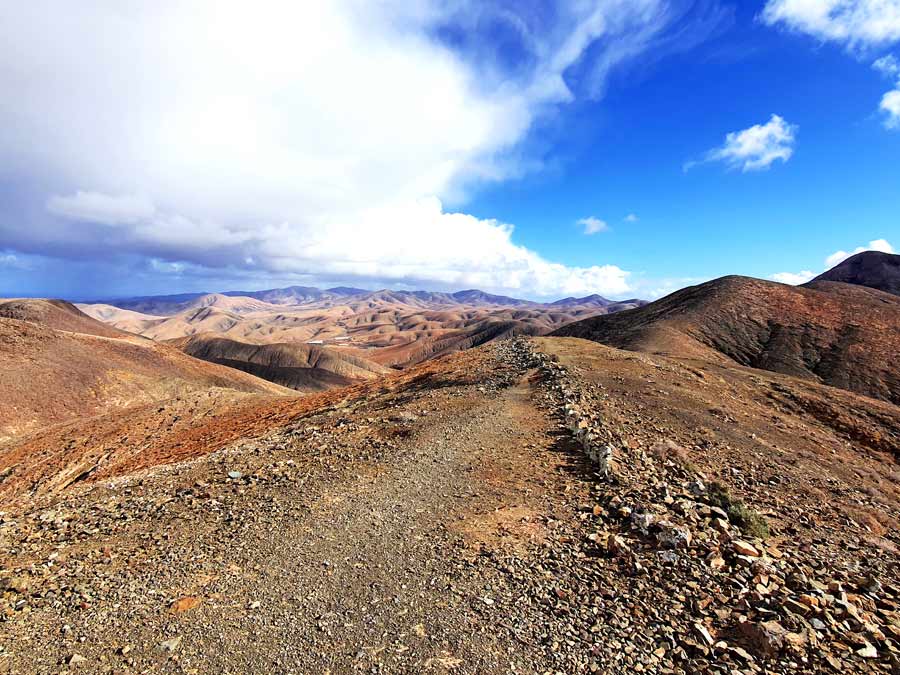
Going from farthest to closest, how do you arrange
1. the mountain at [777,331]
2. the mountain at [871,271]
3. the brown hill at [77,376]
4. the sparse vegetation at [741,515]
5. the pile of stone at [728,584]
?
the mountain at [871,271]
the mountain at [777,331]
the brown hill at [77,376]
the sparse vegetation at [741,515]
the pile of stone at [728,584]

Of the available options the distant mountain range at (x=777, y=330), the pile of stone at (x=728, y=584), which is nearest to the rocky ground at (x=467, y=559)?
the pile of stone at (x=728, y=584)

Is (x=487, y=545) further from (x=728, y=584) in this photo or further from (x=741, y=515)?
(x=741, y=515)

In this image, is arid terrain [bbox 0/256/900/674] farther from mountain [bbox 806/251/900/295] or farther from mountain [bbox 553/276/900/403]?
mountain [bbox 806/251/900/295]

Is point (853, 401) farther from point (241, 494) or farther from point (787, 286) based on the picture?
point (787, 286)

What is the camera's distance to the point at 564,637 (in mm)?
5941

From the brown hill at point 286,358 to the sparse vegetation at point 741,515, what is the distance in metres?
123

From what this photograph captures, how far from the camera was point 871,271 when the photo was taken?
143250mm

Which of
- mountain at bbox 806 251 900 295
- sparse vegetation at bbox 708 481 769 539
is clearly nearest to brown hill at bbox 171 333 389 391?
sparse vegetation at bbox 708 481 769 539

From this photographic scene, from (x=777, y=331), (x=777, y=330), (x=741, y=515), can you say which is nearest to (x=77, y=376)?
(x=741, y=515)

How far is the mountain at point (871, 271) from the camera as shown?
13525 centimetres

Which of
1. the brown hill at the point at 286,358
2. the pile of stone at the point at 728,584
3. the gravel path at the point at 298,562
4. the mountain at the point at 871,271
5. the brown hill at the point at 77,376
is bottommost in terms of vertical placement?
the brown hill at the point at 286,358

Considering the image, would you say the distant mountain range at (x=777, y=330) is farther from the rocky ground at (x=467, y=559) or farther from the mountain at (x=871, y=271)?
the mountain at (x=871, y=271)

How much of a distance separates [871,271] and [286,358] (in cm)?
21148

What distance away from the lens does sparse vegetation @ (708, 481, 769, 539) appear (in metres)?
8.59
